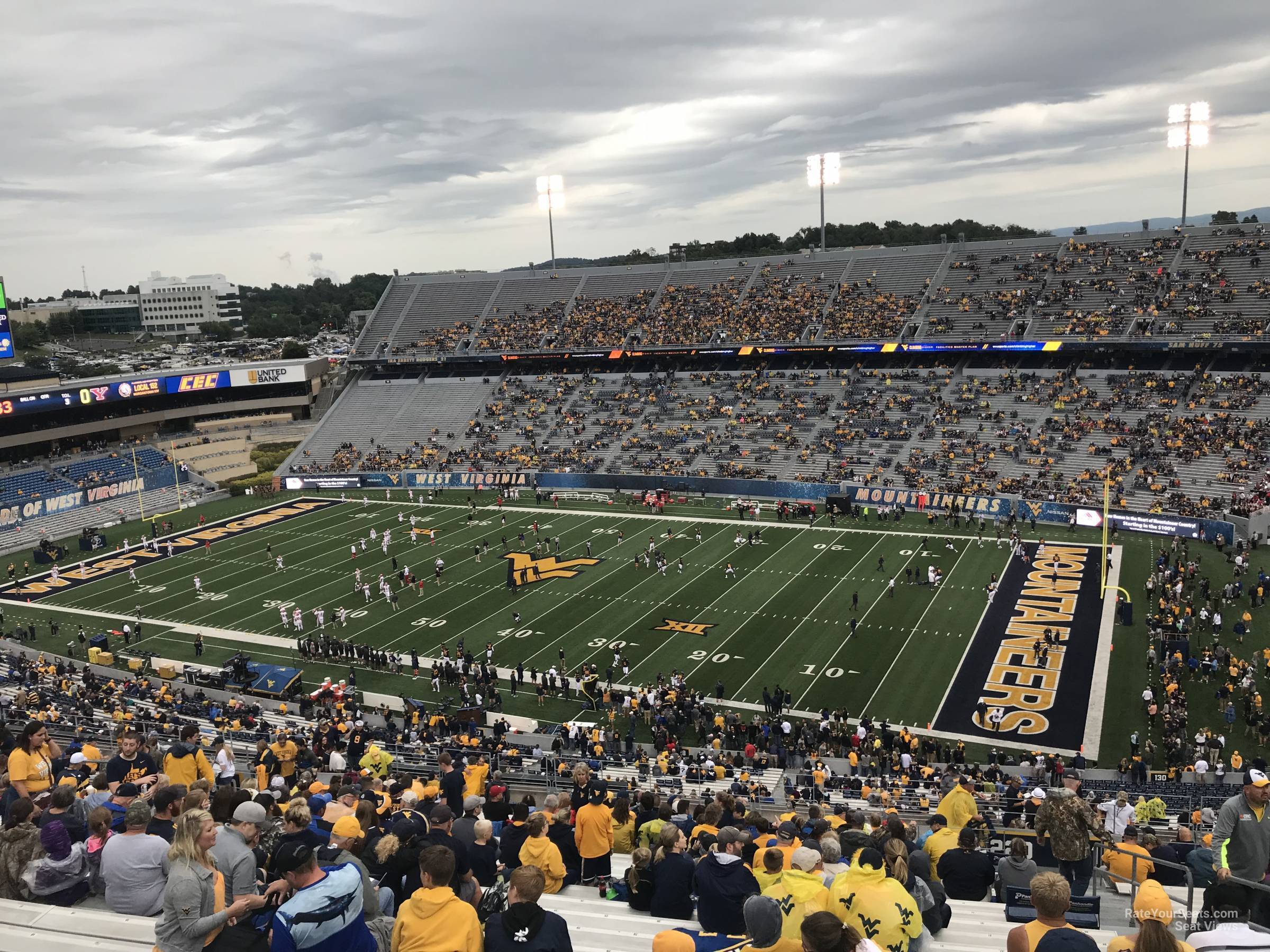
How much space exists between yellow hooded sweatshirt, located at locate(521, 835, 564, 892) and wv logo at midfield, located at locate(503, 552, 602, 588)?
100.0 ft

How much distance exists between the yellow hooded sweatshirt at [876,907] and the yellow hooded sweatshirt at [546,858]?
270 cm

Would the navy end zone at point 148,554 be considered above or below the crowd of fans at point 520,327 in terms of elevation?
below

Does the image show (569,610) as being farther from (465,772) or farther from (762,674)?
(465,772)

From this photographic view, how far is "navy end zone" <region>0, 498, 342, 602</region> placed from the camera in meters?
42.3

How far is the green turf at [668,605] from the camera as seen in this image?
28328 mm

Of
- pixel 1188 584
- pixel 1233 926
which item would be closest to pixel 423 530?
pixel 1188 584

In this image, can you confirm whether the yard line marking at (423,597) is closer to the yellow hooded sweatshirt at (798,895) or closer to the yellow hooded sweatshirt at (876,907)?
the yellow hooded sweatshirt at (798,895)

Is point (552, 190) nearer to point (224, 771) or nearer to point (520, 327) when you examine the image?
point (520, 327)

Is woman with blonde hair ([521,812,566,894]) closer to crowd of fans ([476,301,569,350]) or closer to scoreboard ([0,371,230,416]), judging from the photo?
scoreboard ([0,371,230,416])

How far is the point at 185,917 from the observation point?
577cm

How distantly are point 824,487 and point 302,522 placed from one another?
29.4 m

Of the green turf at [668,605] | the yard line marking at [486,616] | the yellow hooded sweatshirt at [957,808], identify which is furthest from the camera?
the yard line marking at [486,616]

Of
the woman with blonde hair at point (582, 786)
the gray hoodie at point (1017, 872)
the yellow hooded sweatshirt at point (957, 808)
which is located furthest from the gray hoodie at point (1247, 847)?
the woman with blonde hair at point (582, 786)

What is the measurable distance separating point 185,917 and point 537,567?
3494 centimetres
